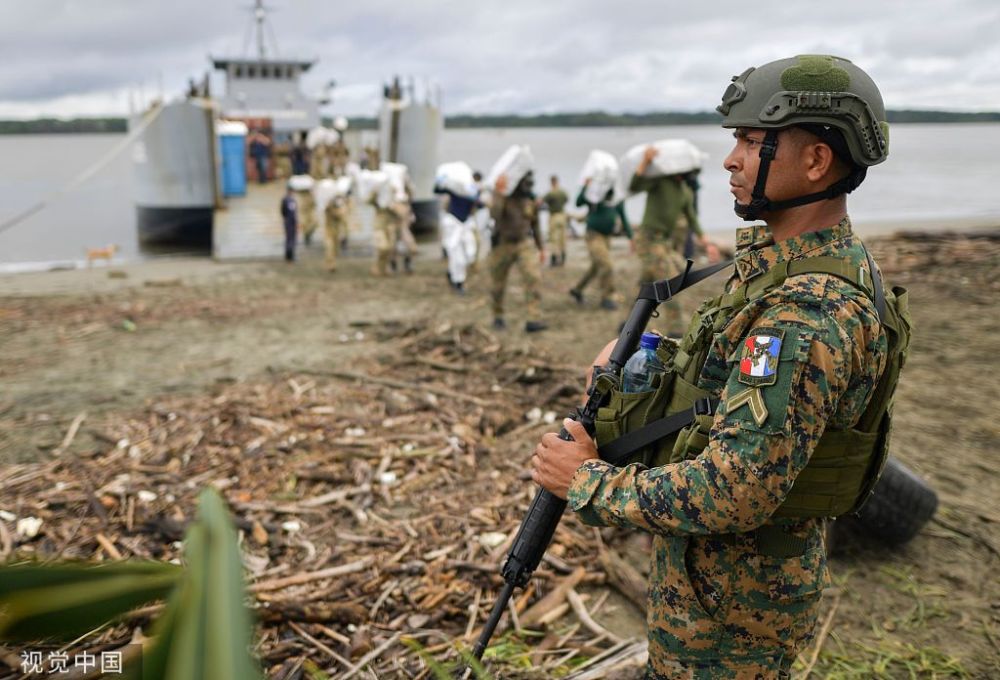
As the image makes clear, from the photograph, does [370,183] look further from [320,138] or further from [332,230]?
[320,138]

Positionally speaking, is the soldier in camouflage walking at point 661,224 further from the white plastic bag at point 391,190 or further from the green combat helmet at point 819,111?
the green combat helmet at point 819,111

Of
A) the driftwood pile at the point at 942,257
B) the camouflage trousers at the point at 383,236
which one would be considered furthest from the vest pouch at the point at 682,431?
the camouflage trousers at the point at 383,236

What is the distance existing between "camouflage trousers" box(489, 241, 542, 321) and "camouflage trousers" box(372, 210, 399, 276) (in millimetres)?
5022

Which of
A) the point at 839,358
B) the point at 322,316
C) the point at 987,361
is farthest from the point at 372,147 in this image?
the point at 839,358

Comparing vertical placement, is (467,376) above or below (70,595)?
below

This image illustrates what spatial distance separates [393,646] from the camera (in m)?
3.12

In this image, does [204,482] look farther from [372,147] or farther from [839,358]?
[372,147]

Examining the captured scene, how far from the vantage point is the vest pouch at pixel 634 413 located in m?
1.94

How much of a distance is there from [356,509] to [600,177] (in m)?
6.84

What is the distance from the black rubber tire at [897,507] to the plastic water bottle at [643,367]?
2.41m

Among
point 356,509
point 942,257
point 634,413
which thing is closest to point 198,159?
point 942,257

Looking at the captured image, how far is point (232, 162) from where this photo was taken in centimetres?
2097

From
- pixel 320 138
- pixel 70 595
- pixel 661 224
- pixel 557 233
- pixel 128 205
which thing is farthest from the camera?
pixel 128 205

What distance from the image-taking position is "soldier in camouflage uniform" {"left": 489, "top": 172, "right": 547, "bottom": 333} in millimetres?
9000
